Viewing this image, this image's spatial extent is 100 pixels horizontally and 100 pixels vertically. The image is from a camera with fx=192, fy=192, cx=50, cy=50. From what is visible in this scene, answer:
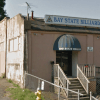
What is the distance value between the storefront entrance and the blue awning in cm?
182

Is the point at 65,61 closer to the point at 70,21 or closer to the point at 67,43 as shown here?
the point at 67,43

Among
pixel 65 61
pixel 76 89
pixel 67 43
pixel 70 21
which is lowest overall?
pixel 76 89

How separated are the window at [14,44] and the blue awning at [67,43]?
3.37 metres

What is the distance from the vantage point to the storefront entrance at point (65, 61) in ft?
60.6

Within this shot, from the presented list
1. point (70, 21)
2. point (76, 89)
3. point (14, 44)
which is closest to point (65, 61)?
point (70, 21)

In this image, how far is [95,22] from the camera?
754 inches

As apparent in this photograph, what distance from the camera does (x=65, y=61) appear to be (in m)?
18.7

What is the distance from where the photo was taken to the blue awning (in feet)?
53.8

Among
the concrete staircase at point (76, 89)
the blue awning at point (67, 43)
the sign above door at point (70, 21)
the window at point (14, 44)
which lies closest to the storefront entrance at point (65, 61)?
the blue awning at point (67, 43)

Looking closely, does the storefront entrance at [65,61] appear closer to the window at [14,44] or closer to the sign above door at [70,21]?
the sign above door at [70,21]

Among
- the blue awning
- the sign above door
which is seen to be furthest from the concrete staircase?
the sign above door

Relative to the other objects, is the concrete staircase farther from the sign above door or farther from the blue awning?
the sign above door

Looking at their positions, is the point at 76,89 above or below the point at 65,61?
below

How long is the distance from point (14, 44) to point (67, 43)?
5250 millimetres
